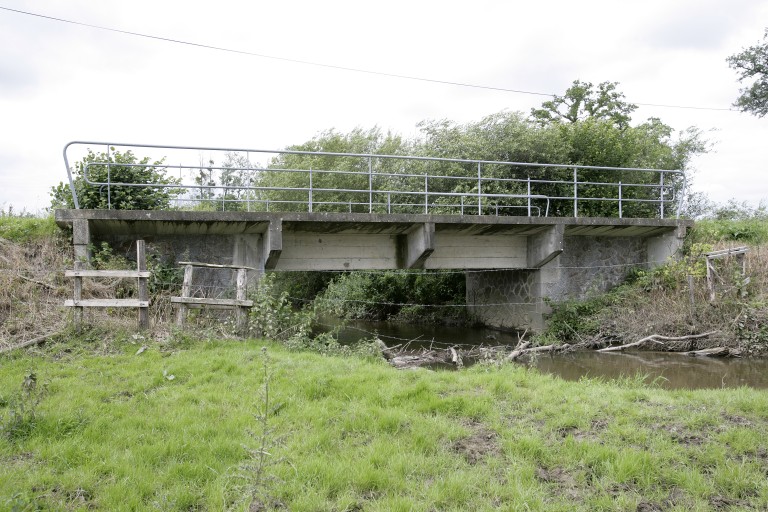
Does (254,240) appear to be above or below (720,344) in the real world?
above

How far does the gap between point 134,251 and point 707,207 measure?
24.2 m

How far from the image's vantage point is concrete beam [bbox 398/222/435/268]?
39.0 ft

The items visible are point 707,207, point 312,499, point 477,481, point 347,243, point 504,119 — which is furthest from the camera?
point 707,207

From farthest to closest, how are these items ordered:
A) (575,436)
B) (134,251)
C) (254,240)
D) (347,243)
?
1. (347,243)
2. (254,240)
3. (134,251)
4. (575,436)

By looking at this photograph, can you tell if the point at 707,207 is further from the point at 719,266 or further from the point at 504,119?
the point at 719,266

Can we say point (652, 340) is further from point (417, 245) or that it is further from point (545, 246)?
point (417, 245)

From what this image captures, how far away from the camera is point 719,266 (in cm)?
1286

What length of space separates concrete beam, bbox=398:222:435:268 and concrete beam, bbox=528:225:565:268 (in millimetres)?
3277

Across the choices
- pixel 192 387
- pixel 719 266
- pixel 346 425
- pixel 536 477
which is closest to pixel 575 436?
pixel 536 477

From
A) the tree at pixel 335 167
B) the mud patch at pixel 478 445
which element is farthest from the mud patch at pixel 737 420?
the tree at pixel 335 167

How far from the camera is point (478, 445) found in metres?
4.55

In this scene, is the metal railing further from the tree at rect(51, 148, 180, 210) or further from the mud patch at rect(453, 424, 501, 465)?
the mud patch at rect(453, 424, 501, 465)

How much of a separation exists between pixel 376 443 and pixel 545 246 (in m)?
10.3

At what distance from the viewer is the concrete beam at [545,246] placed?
43.7 ft
